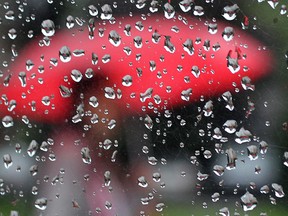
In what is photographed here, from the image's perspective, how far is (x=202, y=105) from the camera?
0.84 m

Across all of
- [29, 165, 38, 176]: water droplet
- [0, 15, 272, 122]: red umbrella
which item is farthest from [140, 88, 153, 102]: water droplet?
[29, 165, 38, 176]: water droplet

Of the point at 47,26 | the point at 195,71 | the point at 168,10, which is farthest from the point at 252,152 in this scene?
the point at 47,26

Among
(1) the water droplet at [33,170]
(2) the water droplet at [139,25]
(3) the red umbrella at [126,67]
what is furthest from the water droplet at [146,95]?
(1) the water droplet at [33,170]

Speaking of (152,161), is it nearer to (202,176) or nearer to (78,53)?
(202,176)

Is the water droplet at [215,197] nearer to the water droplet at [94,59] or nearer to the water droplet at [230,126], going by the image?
the water droplet at [230,126]

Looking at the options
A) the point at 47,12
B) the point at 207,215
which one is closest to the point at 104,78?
the point at 47,12

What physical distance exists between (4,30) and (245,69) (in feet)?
1.30

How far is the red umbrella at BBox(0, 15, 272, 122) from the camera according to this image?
836 millimetres

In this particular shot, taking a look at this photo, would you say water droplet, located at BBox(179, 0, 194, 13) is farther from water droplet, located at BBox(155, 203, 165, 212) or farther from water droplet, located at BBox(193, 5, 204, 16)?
water droplet, located at BBox(155, 203, 165, 212)

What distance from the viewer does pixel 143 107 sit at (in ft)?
2.82

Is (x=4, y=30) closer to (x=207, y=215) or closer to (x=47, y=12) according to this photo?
(x=47, y=12)

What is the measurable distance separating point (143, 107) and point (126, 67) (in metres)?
0.07

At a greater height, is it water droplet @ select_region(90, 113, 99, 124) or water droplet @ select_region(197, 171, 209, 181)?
water droplet @ select_region(90, 113, 99, 124)

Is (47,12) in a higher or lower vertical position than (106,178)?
higher
